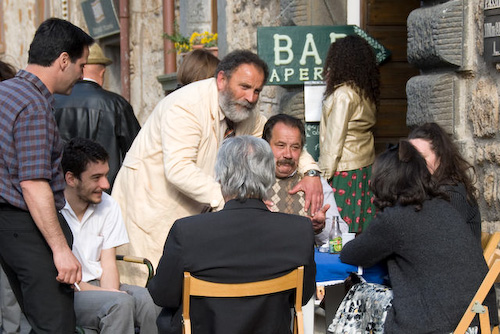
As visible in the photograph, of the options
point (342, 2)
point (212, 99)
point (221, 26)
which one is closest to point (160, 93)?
point (221, 26)

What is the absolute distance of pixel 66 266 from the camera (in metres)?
3.59

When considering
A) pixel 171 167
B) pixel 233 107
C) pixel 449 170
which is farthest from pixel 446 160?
pixel 171 167

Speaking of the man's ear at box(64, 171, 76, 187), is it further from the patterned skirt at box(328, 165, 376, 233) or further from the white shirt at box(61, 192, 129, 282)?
the patterned skirt at box(328, 165, 376, 233)

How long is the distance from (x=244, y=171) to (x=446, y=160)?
4.32 feet

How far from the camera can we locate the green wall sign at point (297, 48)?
22.2ft

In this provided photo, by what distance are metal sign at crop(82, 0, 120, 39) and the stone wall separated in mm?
8179

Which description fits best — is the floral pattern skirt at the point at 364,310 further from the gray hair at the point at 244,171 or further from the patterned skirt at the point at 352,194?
the patterned skirt at the point at 352,194

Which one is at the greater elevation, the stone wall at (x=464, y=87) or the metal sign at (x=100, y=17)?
the metal sign at (x=100, y=17)

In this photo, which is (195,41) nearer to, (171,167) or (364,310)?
(171,167)

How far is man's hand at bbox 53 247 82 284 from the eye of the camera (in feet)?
11.7

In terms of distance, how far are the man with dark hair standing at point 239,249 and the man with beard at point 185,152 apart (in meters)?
0.92

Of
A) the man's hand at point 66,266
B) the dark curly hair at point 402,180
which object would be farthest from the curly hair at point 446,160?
the man's hand at point 66,266

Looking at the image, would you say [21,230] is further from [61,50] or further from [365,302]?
[365,302]

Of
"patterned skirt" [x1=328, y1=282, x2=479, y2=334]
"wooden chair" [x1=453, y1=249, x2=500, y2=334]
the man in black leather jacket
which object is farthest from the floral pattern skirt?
the man in black leather jacket
